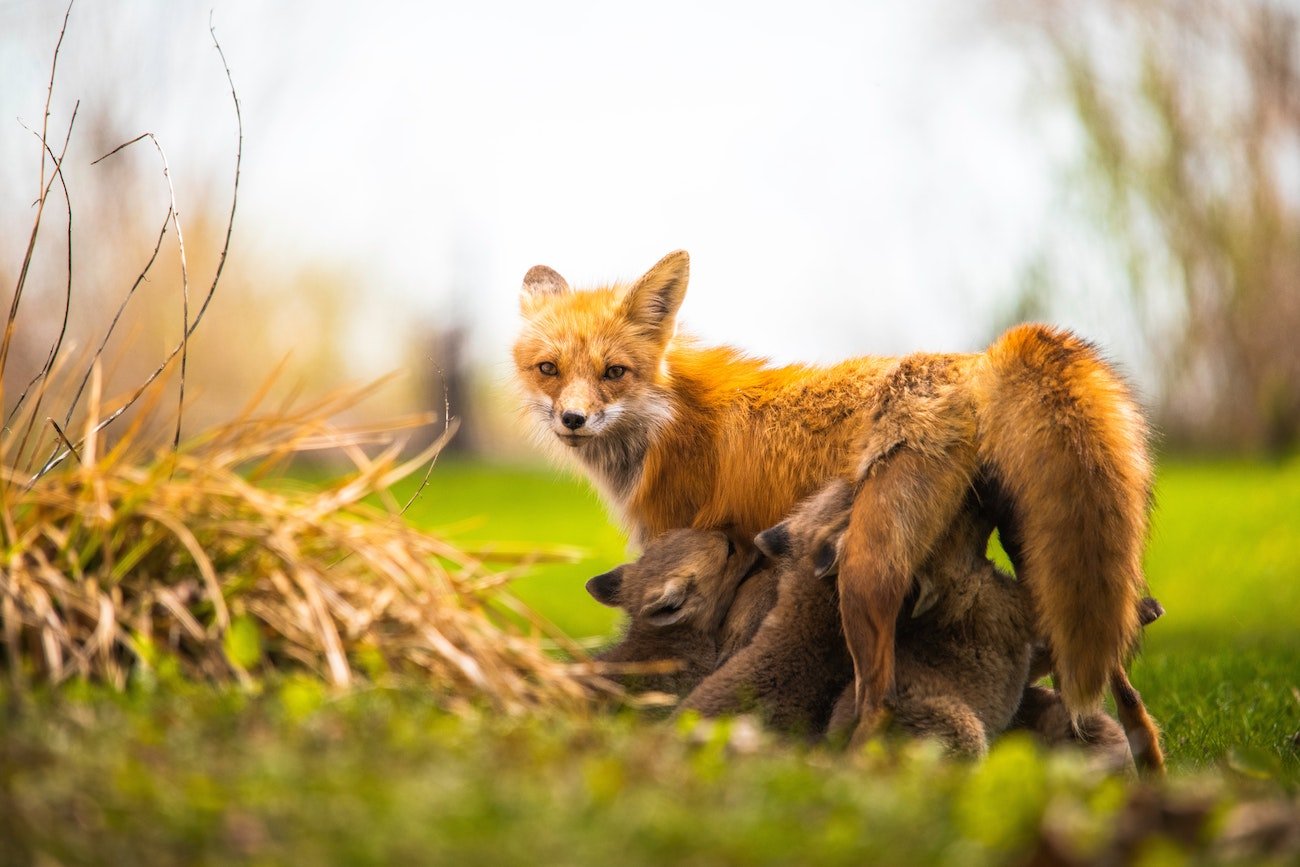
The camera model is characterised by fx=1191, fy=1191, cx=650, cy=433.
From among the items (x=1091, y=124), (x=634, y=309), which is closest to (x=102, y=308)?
(x=634, y=309)

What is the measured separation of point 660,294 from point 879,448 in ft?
5.80

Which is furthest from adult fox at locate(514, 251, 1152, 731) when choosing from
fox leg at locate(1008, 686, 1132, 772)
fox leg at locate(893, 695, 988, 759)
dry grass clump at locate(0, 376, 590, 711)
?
dry grass clump at locate(0, 376, 590, 711)

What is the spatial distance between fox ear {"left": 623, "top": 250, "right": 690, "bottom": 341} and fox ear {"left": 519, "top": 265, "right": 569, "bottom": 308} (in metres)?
0.73

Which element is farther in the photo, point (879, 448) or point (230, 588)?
point (879, 448)

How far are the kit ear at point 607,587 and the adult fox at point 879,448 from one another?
0.48 metres

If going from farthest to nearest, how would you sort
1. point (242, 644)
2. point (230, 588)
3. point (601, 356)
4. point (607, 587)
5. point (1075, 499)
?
point (601, 356) → point (607, 587) → point (1075, 499) → point (230, 588) → point (242, 644)

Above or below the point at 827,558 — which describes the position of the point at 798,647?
below

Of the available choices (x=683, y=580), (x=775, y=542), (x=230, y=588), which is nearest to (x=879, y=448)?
(x=775, y=542)

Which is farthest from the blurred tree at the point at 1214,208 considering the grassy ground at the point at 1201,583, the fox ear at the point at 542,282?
the fox ear at the point at 542,282

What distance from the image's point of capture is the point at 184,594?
11.3 ft

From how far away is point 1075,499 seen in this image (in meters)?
4.01

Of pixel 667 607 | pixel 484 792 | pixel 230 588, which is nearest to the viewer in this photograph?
pixel 484 792

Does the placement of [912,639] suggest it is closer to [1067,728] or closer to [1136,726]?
[1067,728]

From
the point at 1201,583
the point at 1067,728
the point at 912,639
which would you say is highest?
the point at 912,639
